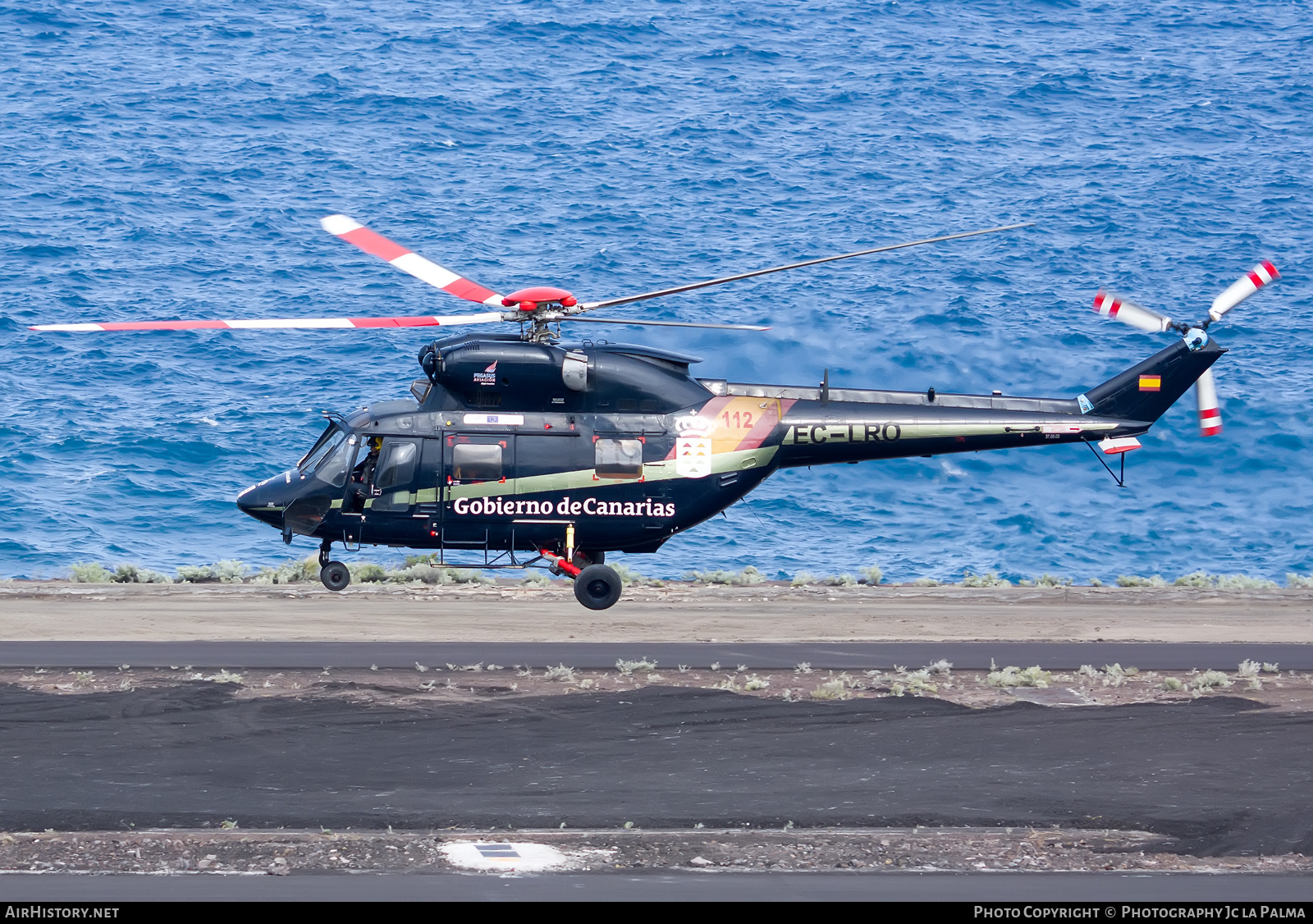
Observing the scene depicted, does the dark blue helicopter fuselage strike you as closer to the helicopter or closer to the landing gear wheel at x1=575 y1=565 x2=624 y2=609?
the helicopter

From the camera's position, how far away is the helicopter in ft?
62.3

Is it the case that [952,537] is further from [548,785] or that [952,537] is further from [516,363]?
[548,785]

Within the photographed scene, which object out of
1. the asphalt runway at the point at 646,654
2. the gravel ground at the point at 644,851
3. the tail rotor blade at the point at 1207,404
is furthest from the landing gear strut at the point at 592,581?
the tail rotor blade at the point at 1207,404

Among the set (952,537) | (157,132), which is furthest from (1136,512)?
(157,132)

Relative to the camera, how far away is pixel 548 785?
561 inches

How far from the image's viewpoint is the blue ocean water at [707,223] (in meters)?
43.5

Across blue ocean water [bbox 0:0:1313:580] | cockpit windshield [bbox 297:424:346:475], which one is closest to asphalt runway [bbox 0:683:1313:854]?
cockpit windshield [bbox 297:424:346:475]

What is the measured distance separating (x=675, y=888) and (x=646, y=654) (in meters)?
8.33

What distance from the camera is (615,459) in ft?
62.9

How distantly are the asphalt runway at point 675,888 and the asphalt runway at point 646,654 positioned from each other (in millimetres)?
7087

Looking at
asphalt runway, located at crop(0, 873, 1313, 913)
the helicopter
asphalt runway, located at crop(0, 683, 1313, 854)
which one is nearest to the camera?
asphalt runway, located at crop(0, 873, 1313, 913)

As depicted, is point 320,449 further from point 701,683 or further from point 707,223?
point 707,223

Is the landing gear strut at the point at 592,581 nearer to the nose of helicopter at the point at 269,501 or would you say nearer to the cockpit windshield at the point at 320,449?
the cockpit windshield at the point at 320,449

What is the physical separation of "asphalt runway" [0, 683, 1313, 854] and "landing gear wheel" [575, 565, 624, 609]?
7.33 feet
